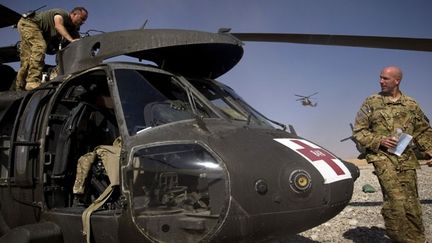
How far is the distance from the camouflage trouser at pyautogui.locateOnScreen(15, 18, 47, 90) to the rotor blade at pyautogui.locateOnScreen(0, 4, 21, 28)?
525 millimetres

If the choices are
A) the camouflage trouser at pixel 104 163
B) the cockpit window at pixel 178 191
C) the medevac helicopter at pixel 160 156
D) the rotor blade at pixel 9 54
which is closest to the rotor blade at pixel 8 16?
the rotor blade at pixel 9 54

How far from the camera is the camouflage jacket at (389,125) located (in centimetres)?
434

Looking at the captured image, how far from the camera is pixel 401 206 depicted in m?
4.13

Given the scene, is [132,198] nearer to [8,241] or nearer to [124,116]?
[124,116]

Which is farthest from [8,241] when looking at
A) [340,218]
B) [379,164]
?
[340,218]

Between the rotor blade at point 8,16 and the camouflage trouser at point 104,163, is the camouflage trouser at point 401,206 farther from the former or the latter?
the rotor blade at point 8,16

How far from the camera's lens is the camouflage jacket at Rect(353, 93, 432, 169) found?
4336 millimetres

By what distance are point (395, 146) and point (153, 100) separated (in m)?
2.47

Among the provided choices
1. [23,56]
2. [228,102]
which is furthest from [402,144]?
[23,56]

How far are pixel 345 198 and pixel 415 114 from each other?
204 centimetres

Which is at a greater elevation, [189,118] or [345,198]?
[189,118]

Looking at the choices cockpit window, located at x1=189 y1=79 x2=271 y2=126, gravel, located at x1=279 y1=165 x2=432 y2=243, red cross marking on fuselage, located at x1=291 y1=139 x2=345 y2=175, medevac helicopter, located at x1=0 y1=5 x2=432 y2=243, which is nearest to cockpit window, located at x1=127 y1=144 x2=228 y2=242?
A: medevac helicopter, located at x1=0 y1=5 x2=432 y2=243

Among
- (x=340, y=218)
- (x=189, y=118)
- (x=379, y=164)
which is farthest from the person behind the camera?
(x=340, y=218)

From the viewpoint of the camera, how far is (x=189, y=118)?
3.30m
